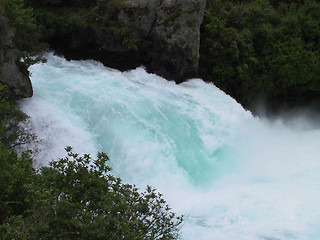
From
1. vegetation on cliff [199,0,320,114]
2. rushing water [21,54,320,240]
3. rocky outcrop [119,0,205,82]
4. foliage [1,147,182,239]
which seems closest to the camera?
foliage [1,147,182,239]

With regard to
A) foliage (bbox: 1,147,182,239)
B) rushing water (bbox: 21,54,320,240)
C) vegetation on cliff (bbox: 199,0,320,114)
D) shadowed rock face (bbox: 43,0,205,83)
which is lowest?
foliage (bbox: 1,147,182,239)

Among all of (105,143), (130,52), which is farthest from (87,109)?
(130,52)

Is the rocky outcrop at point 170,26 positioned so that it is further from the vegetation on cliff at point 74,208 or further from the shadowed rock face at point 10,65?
the vegetation on cliff at point 74,208

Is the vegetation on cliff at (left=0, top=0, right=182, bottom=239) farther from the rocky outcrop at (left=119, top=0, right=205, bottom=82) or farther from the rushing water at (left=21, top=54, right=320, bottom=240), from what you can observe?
the rocky outcrop at (left=119, top=0, right=205, bottom=82)

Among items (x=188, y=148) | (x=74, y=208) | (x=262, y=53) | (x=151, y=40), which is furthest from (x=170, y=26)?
(x=74, y=208)

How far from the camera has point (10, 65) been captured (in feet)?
47.3

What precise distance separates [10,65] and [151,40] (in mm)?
7803

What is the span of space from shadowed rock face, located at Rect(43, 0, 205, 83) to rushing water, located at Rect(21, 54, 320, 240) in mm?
1055

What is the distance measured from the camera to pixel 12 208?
8492 mm

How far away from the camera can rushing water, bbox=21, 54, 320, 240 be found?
12.3 metres

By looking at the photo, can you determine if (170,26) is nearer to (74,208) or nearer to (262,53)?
(262,53)

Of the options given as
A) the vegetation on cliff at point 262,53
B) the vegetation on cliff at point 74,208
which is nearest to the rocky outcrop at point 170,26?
the vegetation on cliff at point 262,53

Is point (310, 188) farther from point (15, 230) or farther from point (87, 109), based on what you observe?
point (15, 230)

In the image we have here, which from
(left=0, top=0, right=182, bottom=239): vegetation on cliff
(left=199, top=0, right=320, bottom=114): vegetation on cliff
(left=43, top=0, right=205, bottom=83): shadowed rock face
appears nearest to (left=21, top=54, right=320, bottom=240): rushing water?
(left=43, top=0, right=205, bottom=83): shadowed rock face
